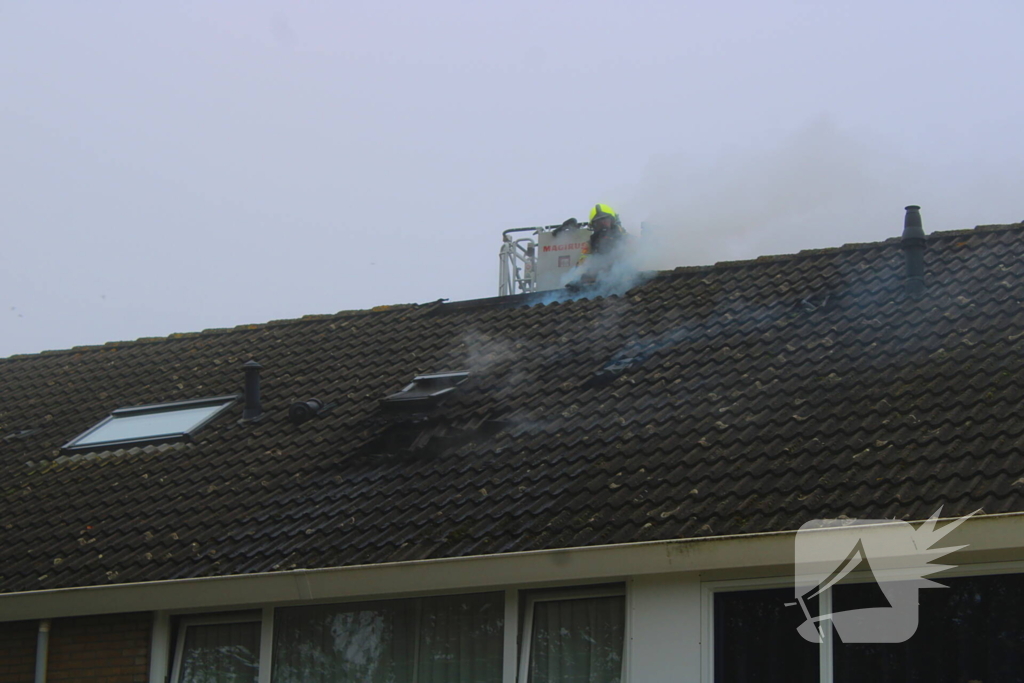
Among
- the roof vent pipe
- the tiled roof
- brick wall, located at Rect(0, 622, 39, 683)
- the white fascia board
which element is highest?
the roof vent pipe

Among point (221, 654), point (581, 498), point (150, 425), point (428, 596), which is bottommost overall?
point (221, 654)

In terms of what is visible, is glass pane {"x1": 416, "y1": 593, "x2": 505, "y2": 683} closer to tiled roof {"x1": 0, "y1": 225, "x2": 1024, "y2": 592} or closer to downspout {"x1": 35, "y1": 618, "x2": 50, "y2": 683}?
tiled roof {"x1": 0, "y1": 225, "x2": 1024, "y2": 592}

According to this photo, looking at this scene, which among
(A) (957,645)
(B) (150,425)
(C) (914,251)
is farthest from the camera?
(B) (150,425)

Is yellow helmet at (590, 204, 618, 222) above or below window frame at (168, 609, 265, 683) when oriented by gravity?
above

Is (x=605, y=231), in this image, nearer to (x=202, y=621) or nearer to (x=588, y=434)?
(x=588, y=434)

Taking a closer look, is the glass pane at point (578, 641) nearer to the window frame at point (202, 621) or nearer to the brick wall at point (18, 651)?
the window frame at point (202, 621)

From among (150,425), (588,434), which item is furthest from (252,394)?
(588,434)

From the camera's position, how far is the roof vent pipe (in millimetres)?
10609

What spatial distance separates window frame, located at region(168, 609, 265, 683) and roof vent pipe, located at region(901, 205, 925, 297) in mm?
5833

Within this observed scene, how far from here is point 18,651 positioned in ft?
30.5

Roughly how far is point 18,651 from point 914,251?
7.79m

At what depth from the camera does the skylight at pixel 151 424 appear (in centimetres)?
1159

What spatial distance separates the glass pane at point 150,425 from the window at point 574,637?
15.6 ft

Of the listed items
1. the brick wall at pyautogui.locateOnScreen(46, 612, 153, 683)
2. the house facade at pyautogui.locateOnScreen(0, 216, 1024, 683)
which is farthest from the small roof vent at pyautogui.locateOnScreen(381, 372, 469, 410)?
the brick wall at pyautogui.locateOnScreen(46, 612, 153, 683)
